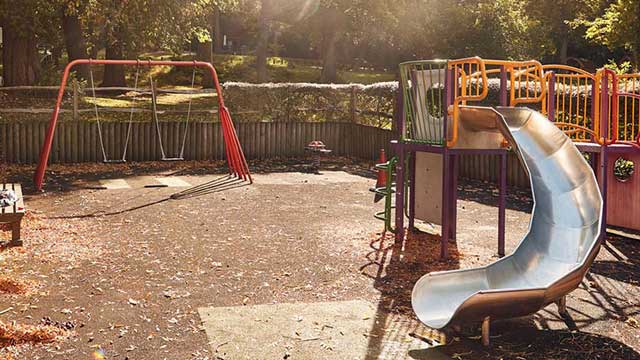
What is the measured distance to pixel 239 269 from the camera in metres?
8.57

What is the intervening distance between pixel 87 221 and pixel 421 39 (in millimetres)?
36336

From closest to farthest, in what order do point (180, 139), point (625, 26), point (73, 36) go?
point (180, 139), point (625, 26), point (73, 36)

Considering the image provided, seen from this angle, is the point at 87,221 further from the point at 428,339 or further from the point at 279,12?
the point at 279,12

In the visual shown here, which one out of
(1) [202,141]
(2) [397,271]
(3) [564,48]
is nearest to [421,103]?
(2) [397,271]

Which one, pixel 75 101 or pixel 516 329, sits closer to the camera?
pixel 516 329

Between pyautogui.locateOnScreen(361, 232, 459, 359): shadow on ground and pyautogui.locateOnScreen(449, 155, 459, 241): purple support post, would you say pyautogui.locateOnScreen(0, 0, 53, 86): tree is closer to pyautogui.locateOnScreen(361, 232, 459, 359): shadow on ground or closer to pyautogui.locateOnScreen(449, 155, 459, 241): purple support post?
pyautogui.locateOnScreen(361, 232, 459, 359): shadow on ground

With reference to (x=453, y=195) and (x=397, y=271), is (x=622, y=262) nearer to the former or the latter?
(x=453, y=195)

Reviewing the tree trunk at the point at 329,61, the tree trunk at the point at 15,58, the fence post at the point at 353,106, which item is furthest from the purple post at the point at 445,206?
the tree trunk at the point at 329,61

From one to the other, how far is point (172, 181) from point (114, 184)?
1.24 m

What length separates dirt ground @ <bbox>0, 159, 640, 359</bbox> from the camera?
20.1ft

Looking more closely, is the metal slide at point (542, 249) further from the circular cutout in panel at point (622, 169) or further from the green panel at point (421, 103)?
the circular cutout in panel at point (622, 169)

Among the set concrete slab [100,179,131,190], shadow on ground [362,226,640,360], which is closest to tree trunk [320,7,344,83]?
concrete slab [100,179,131,190]

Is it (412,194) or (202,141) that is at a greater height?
(202,141)

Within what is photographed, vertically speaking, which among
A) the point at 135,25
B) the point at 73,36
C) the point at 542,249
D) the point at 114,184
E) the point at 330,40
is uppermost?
the point at 330,40
